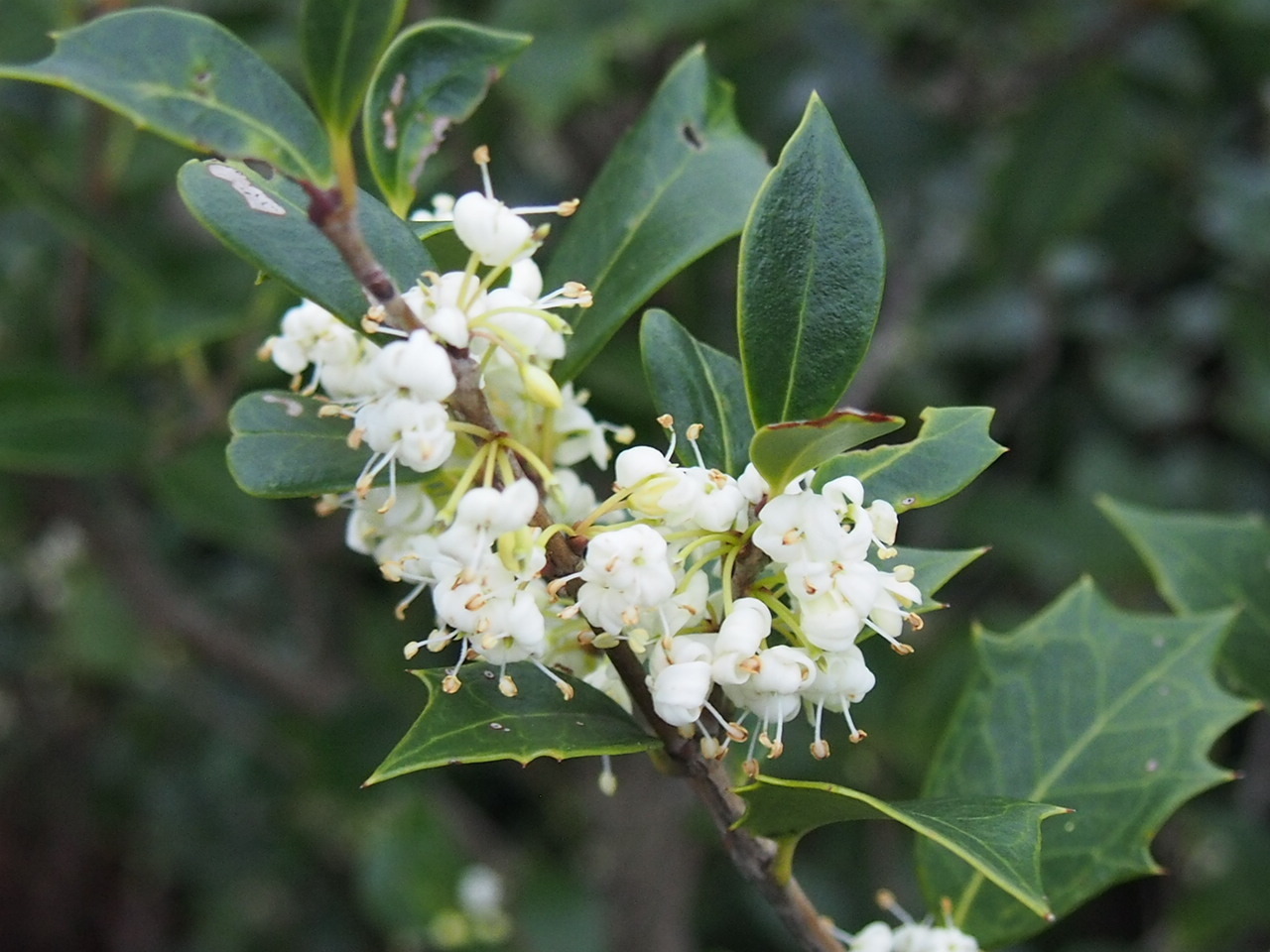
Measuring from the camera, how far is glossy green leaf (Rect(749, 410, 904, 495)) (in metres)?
0.59

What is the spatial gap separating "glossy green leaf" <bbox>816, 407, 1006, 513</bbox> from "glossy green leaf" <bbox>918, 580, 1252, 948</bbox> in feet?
1.13

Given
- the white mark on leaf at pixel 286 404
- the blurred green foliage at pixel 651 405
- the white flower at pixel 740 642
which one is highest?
the white mark on leaf at pixel 286 404

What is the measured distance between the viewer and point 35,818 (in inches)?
126

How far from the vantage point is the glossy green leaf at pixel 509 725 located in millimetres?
637

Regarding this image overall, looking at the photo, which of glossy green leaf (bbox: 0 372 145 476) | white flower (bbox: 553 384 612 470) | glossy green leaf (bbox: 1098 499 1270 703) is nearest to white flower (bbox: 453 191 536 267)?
white flower (bbox: 553 384 612 470)

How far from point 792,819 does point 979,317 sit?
75.3 inches

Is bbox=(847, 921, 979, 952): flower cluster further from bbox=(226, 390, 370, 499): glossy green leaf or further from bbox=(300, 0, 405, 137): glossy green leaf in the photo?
bbox=(300, 0, 405, 137): glossy green leaf

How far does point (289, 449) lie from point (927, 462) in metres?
0.36

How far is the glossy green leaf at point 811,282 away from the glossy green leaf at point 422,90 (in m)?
0.17

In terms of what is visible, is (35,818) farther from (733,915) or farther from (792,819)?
(792,819)

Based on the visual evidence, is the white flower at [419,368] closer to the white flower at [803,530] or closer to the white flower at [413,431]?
the white flower at [413,431]

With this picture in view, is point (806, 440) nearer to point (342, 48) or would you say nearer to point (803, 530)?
point (803, 530)

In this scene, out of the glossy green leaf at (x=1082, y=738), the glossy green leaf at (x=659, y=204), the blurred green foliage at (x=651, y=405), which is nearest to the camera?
the glossy green leaf at (x=659, y=204)

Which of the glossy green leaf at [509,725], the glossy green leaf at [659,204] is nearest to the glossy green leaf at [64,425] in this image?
the glossy green leaf at [659,204]
